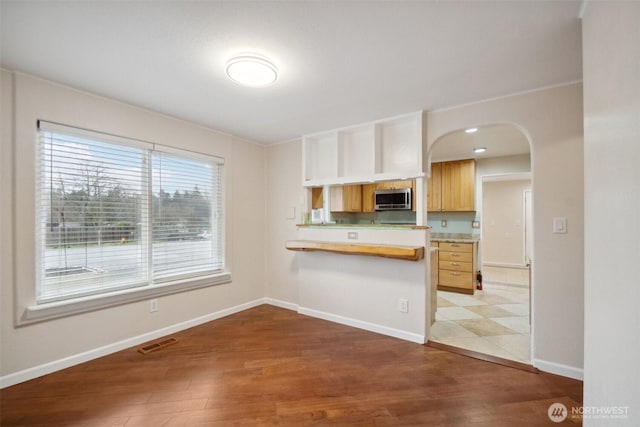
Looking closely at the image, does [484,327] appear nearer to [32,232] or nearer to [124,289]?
[124,289]

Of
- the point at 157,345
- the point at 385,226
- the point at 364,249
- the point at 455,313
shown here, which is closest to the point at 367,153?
the point at 385,226

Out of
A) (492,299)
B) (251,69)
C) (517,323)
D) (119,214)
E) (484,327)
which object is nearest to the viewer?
(251,69)

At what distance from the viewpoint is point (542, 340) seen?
222 centimetres

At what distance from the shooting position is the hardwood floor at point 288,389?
5.53ft

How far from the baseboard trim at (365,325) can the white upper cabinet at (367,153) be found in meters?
1.66

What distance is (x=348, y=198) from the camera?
493 centimetres

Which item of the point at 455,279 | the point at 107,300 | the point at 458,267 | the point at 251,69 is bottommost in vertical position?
the point at 455,279

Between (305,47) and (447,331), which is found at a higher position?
(305,47)

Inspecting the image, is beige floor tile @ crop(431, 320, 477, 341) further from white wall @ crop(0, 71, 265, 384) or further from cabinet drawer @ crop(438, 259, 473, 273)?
white wall @ crop(0, 71, 265, 384)

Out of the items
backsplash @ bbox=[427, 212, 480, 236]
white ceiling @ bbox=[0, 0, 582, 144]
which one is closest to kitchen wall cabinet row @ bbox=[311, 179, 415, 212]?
backsplash @ bbox=[427, 212, 480, 236]

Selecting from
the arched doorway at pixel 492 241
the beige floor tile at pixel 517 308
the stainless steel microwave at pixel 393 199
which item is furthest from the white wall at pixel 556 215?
the stainless steel microwave at pixel 393 199

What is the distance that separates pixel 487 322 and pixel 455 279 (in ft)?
4.63

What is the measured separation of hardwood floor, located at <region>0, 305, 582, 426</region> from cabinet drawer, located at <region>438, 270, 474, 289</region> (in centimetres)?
238

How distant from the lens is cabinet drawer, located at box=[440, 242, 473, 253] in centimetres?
453
